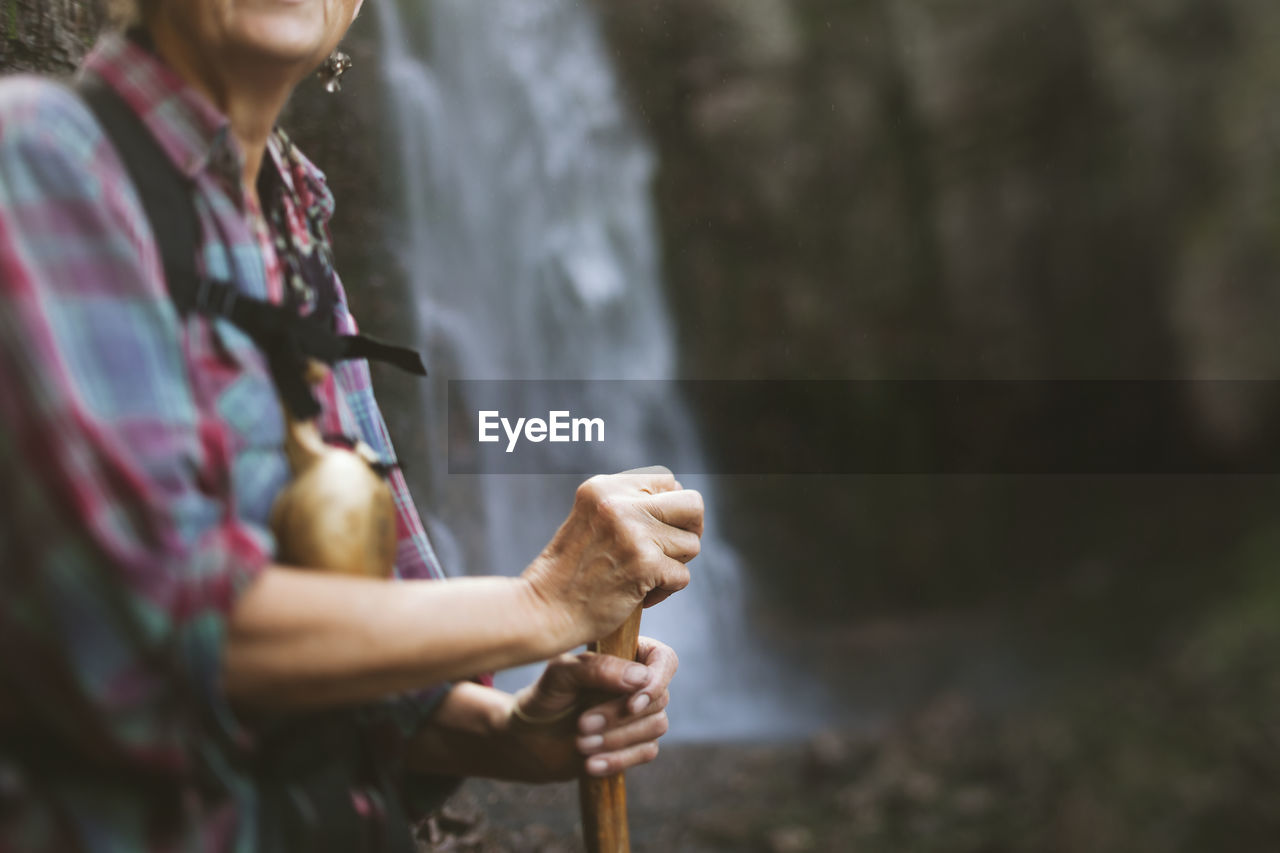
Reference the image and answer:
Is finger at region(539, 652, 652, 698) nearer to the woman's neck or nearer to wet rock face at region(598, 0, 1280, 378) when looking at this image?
the woman's neck

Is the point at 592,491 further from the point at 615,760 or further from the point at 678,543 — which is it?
the point at 615,760

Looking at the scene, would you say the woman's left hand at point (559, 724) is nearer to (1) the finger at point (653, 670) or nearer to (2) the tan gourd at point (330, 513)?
(1) the finger at point (653, 670)

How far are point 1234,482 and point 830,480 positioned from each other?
1.55m

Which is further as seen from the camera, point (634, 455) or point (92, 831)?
point (634, 455)

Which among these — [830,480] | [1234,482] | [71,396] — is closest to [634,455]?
[830,480]

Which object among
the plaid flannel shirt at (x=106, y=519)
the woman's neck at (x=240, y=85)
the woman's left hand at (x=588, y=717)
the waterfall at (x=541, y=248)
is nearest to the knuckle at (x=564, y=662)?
the woman's left hand at (x=588, y=717)

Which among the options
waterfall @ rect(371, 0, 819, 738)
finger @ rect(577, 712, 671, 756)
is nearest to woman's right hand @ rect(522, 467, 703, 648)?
finger @ rect(577, 712, 671, 756)

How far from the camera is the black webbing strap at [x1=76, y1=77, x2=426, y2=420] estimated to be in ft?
1.51

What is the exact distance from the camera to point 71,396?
0.40 metres

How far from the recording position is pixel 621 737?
2.12 feet

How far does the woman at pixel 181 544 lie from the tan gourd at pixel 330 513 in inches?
0.4

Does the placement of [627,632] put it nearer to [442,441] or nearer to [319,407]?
[319,407]

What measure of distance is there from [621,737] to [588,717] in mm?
27

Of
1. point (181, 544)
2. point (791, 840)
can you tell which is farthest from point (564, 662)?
point (791, 840)
